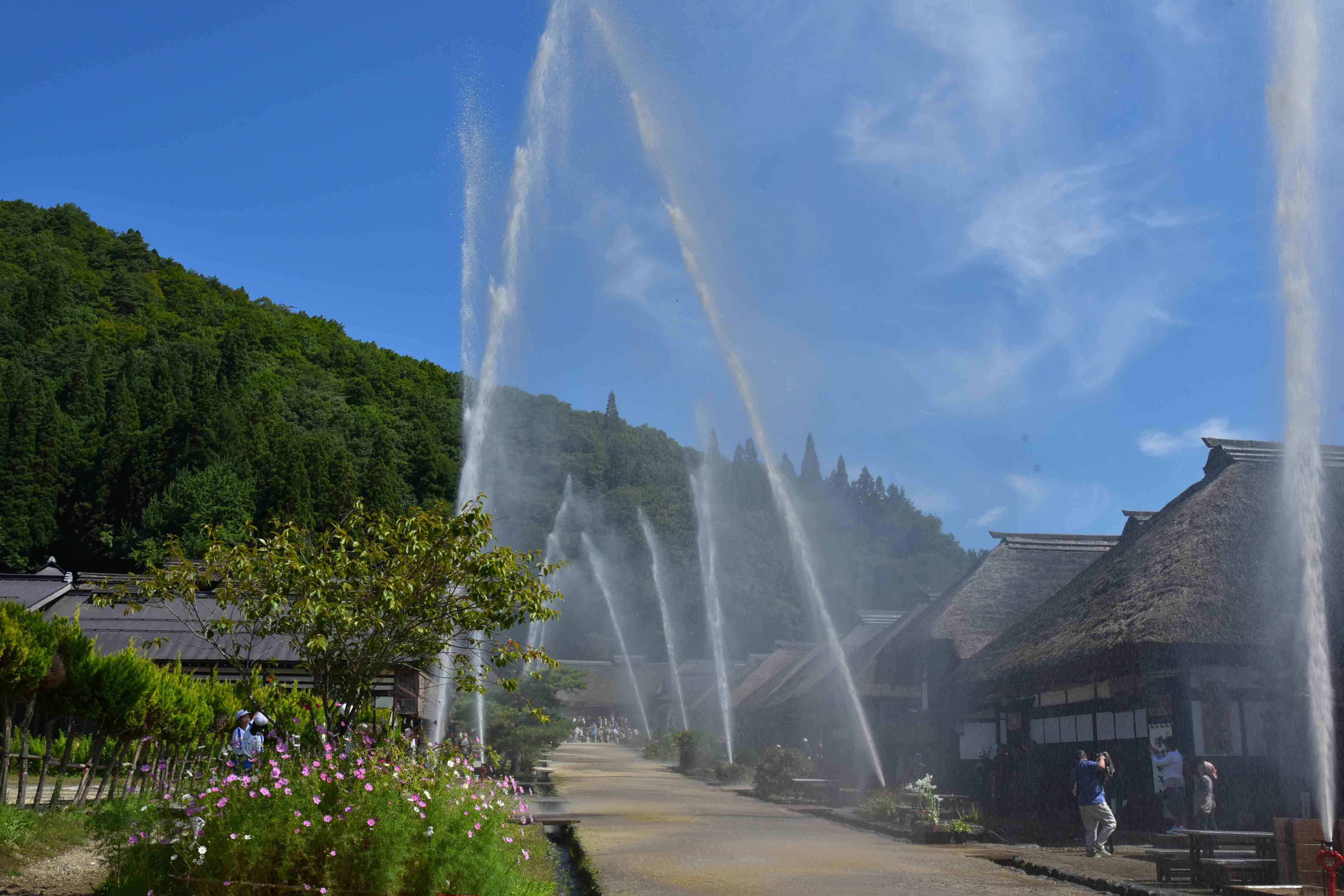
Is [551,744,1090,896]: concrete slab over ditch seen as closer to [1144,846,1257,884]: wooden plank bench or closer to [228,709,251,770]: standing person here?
[1144,846,1257,884]: wooden plank bench

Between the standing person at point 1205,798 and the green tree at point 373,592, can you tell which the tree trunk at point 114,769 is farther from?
the standing person at point 1205,798

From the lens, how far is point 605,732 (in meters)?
87.2

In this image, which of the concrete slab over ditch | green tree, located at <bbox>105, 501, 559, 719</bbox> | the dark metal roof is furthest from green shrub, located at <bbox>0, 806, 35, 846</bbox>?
the dark metal roof

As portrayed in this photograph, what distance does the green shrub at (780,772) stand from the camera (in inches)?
1214

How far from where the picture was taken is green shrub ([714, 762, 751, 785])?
38.7 m

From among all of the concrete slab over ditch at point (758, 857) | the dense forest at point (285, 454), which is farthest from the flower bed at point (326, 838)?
the dense forest at point (285, 454)

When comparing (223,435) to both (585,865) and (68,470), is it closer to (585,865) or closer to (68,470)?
(68,470)

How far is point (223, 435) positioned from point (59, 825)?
60.8 metres

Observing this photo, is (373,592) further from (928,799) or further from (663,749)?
(663,749)

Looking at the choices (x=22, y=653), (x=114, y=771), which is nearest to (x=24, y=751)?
(x=114, y=771)

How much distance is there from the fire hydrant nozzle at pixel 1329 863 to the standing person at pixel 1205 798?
6.23 metres

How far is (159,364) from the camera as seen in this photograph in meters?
73.0

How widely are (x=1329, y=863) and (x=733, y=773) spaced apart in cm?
3019

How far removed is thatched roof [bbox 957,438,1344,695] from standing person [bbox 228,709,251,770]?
43.0ft
